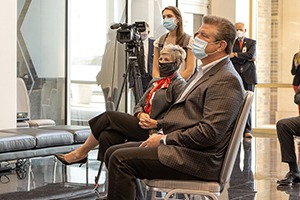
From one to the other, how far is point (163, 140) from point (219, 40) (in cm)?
56

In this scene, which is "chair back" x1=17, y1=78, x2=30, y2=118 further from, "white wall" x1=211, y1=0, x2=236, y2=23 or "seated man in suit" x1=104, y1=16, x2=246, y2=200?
"white wall" x1=211, y1=0, x2=236, y2=23

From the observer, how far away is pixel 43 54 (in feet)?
19.3

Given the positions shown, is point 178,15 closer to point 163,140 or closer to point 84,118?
point 163,140

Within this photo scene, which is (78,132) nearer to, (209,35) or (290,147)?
(290,147)

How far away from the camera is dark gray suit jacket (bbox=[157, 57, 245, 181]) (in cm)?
182

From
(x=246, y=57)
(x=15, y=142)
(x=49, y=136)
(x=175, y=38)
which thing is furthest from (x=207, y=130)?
(x=246, y=57)

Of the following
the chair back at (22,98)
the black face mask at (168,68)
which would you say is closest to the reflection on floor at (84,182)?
the chair back at (22,98)

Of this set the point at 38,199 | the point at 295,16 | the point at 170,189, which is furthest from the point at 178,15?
the point at 295,16

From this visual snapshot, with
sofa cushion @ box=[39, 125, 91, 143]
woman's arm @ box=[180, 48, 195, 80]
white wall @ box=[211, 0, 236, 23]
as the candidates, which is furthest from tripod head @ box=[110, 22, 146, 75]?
white wall @ box=[211, 0, 236, 23]

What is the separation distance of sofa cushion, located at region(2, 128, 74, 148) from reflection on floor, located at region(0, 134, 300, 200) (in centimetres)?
28

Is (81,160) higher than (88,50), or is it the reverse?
(88,50)

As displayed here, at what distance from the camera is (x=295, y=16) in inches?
341

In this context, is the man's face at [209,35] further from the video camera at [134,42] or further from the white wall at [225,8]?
the white wall at [225,8]

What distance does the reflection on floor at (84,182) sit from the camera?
319 centimetres
